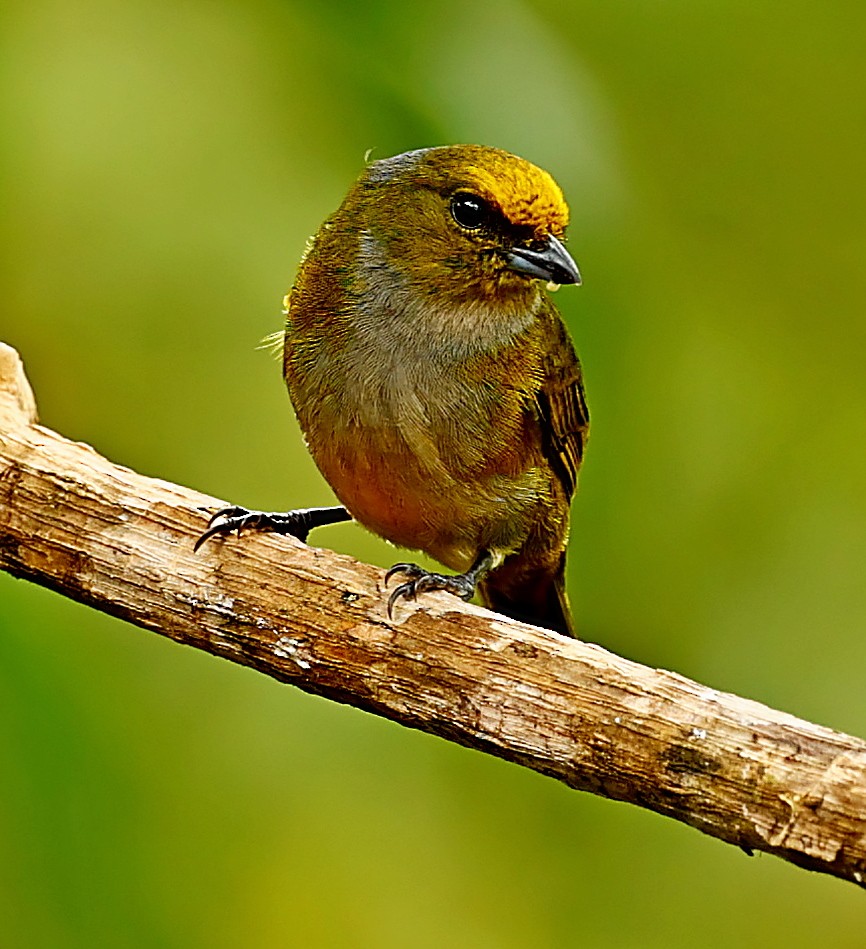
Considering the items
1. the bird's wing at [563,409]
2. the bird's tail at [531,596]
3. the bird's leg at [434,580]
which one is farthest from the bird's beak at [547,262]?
the bird's tail at [531,596]

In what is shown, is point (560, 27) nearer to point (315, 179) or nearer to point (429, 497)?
Result: point (315, 179)

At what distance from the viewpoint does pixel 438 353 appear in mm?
2379

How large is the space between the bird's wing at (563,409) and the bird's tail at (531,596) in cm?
22

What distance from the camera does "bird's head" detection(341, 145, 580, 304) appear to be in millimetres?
2262

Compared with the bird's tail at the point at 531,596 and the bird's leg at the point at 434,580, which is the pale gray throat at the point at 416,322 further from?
the bird's tail at the point at 531,596

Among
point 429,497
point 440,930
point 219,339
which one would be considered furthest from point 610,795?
point 219,339

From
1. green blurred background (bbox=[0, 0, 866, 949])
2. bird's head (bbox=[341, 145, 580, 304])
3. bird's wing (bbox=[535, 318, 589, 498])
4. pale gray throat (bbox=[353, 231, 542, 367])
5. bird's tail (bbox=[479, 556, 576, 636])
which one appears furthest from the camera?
bird's tail (bbox=[479, 556, 576, 636])

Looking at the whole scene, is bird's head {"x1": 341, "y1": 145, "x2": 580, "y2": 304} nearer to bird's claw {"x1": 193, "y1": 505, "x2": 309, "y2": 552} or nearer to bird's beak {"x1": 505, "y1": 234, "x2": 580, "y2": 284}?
bird's beak {"x1": 505, "y1": 234, "x2": 580, "y2": 284}

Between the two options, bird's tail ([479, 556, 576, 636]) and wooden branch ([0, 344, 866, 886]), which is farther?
bird's tail ([479, 556, 576, 636])

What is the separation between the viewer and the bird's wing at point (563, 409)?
2.50 m

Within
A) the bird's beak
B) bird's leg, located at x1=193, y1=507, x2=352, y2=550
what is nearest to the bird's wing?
the bird's beak

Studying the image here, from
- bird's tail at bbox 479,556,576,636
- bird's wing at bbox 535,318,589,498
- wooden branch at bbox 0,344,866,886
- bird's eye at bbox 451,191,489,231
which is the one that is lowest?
wooden branch at bbox 0,344,866,886

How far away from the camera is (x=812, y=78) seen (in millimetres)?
2682

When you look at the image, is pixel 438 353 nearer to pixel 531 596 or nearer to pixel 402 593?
pixel 402 593
